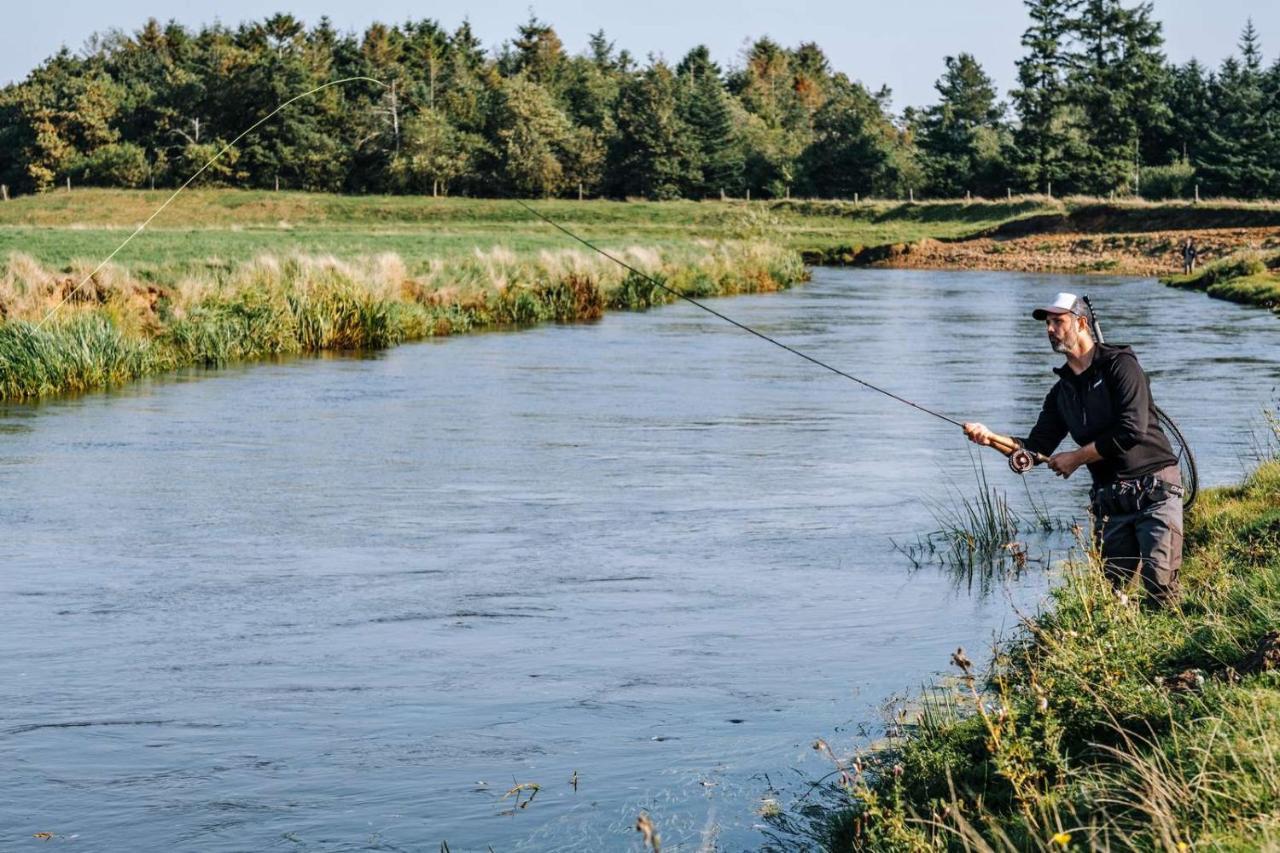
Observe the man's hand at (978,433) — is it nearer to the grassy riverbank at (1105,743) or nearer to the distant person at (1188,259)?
the grassy riverbank at (1105,743)

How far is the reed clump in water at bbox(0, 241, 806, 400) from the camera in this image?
Answer: 76.2ft

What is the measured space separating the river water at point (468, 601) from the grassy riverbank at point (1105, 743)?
2.41 feet

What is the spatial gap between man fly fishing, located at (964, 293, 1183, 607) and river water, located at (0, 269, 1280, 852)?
137cm

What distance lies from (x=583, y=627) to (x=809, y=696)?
1960 mm

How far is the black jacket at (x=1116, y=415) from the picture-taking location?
25.8 feet

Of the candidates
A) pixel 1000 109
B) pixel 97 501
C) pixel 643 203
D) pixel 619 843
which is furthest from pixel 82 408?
pixel 1000 109

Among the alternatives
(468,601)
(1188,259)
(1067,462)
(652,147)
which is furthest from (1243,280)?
(652,147)

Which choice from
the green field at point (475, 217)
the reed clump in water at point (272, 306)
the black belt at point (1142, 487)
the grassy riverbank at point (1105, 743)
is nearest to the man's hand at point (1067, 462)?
the black belt at point (1142, 487)

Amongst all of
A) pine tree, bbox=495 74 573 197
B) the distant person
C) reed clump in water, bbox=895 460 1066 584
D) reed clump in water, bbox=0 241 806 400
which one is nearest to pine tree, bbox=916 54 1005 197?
pine tree, bbox=495 74 573 197

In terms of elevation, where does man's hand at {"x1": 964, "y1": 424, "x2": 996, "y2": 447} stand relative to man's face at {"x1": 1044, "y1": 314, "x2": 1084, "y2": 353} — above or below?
below

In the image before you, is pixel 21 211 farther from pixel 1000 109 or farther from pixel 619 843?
pixel 619 843

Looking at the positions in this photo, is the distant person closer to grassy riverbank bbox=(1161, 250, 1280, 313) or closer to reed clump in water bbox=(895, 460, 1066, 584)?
grassy riverbank bbox=(1161, 250, 1280, 313)

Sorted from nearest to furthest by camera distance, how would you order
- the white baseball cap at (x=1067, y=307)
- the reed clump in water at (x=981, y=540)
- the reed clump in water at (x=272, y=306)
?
the white baseball cap at (x=1067, y=307), the reed clump in water at (x=981, y=540), the reed clump in water at (x=272, y=306)

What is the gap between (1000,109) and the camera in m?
113
